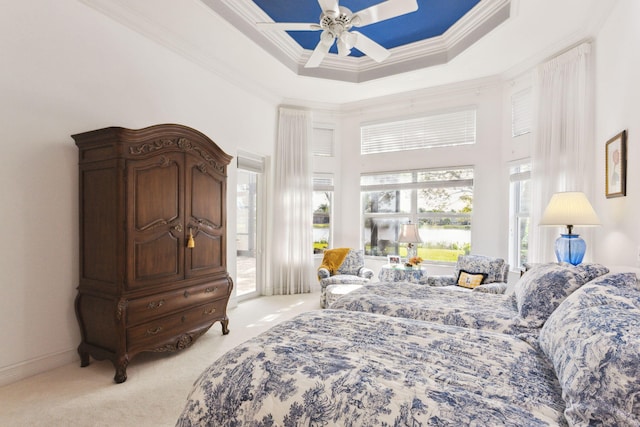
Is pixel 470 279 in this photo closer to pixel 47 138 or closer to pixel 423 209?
pixel 423 209

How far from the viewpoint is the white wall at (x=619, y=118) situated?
7.95 ft

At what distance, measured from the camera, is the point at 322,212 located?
19.7 ft

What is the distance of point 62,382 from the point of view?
2508 mm

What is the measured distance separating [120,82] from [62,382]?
106 inches

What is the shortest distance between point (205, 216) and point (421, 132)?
377cm

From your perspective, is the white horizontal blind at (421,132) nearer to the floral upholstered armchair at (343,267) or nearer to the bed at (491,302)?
the floral upholstered armchair at (343,267)

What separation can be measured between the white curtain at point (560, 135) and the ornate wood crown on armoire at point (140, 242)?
3901mm

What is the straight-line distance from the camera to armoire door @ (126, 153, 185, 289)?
8.73 ft

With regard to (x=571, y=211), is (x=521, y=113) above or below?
above

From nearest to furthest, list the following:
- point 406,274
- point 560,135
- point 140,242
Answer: point 140,242
point 560,135
point 406,274

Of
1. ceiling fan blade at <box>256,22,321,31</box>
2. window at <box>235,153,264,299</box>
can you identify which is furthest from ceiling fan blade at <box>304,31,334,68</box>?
window at <box>235,153,264,299</box>

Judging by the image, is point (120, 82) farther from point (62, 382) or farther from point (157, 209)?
point (62, 382)

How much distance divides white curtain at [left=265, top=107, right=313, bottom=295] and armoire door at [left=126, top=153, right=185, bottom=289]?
2.46 m

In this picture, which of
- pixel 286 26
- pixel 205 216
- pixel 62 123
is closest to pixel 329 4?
pixel 286 26
